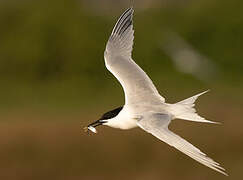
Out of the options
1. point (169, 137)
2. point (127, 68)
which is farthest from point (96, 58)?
point (169, 137)

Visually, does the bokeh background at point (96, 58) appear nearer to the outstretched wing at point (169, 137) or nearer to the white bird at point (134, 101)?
the white bird at point (134, 101)

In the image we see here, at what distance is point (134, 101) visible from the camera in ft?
21.9

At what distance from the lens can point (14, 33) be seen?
16547mm

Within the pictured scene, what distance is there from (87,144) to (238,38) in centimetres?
559

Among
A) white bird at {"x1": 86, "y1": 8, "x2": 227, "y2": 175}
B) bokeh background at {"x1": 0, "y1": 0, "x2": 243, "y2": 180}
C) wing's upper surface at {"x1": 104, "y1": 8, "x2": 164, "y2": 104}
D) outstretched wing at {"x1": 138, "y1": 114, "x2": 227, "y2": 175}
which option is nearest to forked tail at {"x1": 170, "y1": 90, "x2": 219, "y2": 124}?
white bird at {"x1": 86, "y1": 8, "x2": 227, "y2": 175}

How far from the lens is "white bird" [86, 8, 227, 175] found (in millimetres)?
6051

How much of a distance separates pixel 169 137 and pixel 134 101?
4.15ft

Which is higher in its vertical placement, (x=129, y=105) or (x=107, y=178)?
(x=129, y=105)

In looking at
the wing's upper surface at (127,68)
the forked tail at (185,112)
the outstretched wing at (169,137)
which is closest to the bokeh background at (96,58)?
the wing's upper surface at (127,68)

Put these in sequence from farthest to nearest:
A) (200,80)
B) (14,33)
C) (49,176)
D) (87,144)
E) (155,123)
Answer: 1. (14,33)
2. (200,80)
3. (87,144)
4. (49,176)
5. (155,123)

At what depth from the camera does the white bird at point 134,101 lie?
19.9 ft

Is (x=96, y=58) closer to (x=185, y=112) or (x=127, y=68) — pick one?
(x=127, y=68)

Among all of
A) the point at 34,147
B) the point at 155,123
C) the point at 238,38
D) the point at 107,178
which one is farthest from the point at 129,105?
the point at 238,38

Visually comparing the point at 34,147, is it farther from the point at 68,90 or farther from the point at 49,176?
the point at 68,90
